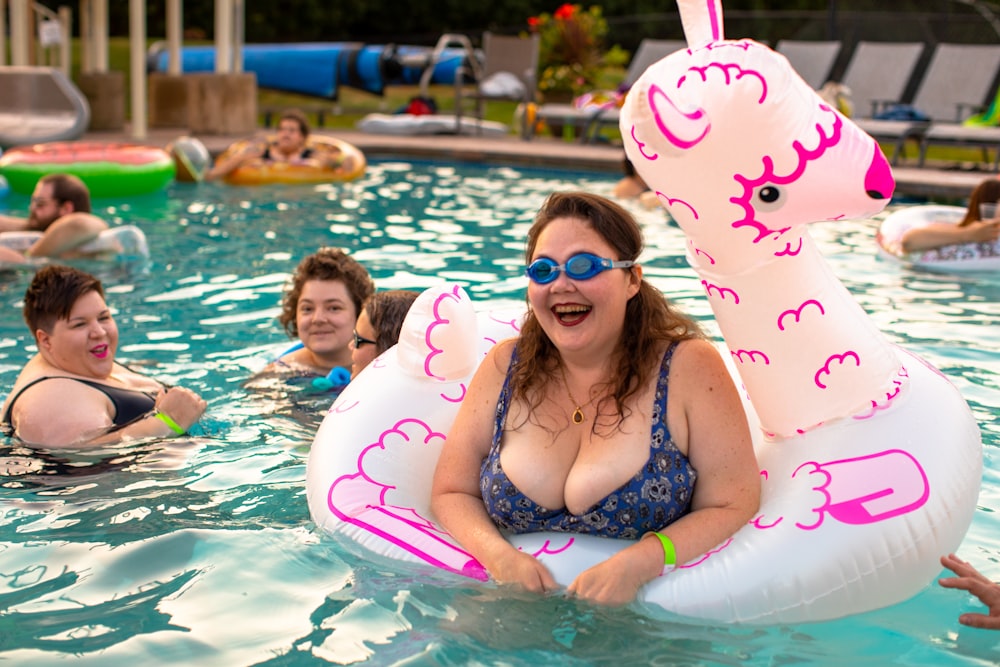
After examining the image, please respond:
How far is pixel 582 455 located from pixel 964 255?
212 inches

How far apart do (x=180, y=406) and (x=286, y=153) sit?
7.48 meters

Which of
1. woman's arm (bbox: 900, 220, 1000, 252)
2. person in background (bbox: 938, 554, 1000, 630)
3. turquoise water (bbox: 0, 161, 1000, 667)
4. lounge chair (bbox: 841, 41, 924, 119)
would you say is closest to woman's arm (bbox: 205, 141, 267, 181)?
turquoise water (bbox: 0, 161, 1000, 667)

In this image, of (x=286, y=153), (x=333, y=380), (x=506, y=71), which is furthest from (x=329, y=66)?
(x=333, y=380)

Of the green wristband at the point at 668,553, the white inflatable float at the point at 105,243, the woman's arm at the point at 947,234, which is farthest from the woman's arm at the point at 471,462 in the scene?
the woman's arm at the point at 947,234

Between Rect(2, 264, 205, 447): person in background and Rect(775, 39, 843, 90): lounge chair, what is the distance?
13.0 meters

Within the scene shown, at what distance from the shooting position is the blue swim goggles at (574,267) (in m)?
2.81

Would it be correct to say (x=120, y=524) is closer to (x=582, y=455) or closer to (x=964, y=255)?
(x=582, y=455)

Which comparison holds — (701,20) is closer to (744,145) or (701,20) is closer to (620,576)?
(744,145)

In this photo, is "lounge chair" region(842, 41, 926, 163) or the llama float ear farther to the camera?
"lounge chair" region(842, 41, 926, 163)

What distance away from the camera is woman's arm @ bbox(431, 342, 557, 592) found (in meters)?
2.98

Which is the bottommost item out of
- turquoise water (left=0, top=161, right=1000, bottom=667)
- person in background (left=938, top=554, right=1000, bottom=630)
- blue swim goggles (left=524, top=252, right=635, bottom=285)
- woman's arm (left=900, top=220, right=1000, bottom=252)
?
turquoise water (left=0, top=161, right=1000, bottom=667)

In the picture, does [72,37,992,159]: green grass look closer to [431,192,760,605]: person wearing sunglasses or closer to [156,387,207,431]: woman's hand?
[156,387,207,431]: woman's hand

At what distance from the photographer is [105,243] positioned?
7.49m

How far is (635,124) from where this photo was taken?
2631 mm
